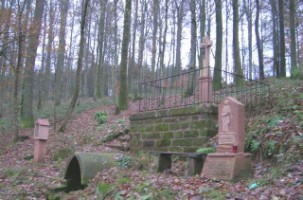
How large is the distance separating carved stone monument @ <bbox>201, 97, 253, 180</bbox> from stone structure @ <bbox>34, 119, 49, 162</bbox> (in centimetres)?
657

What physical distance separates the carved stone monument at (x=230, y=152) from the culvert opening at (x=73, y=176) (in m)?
3.12

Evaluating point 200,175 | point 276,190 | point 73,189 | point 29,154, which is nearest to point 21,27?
point 29,154

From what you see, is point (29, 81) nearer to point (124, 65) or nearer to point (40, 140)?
point (124, 65)

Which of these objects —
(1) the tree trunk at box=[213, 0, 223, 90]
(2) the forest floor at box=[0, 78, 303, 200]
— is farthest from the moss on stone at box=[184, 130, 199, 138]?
(1) the tree trunk at box=[213, 0, 223, 90]

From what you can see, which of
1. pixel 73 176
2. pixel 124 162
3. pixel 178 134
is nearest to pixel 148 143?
pixel 178 134

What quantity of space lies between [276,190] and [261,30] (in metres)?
29.3

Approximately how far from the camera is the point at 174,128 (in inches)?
382

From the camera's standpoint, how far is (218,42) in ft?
56.6

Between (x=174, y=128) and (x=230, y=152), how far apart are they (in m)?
3.38

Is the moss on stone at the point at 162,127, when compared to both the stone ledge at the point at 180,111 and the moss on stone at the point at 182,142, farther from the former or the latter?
the moss on stone at the point at 182,142

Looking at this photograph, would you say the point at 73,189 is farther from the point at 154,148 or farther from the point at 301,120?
the point at 301,120

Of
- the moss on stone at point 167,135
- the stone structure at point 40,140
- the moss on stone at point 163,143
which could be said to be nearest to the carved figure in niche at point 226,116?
the moss on stone at point 167,135

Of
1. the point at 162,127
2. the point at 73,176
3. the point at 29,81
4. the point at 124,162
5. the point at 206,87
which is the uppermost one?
the point at 29,81

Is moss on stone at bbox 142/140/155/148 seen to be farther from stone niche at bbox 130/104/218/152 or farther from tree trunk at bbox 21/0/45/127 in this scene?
tree trunk at bbox 21/0/45/127
